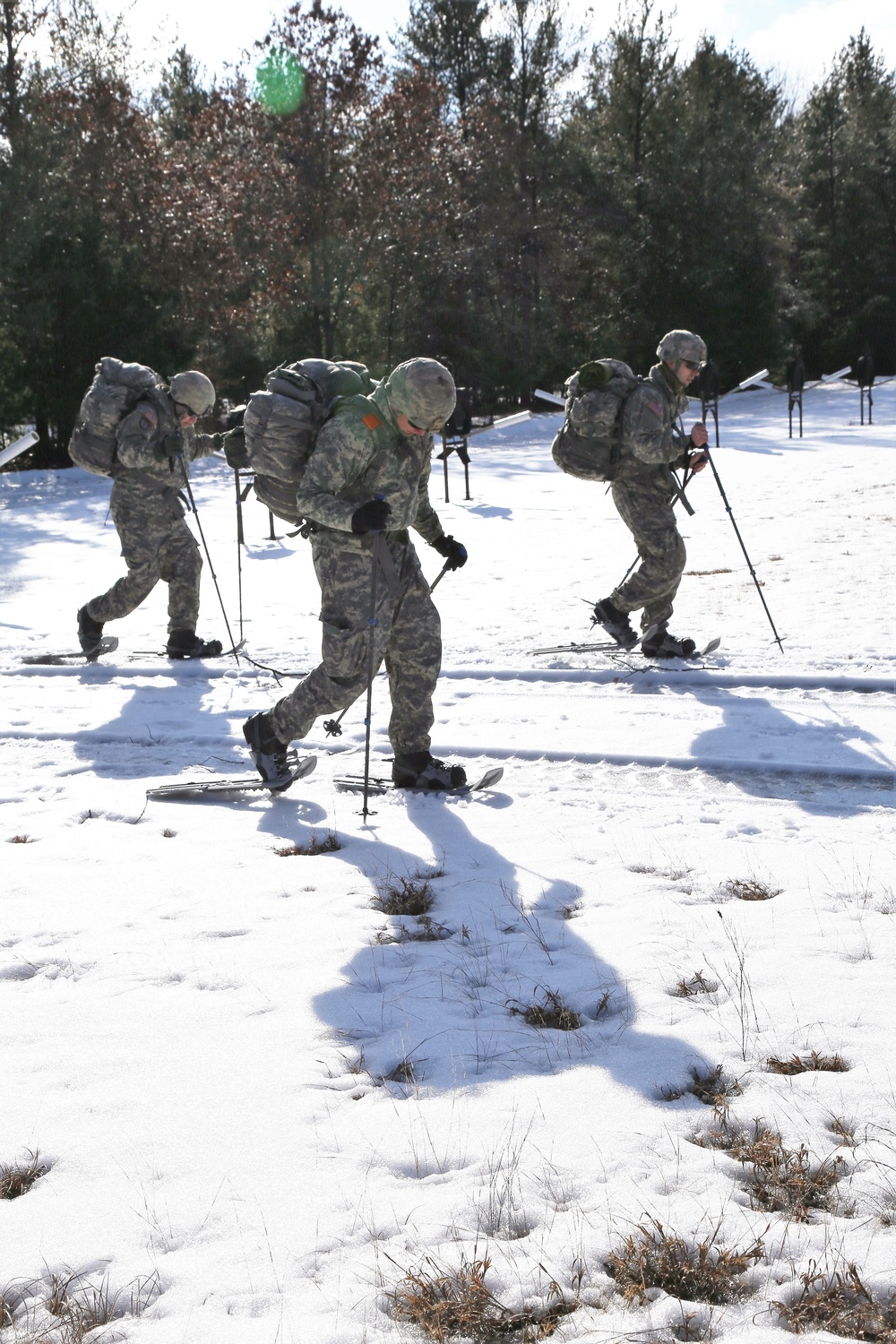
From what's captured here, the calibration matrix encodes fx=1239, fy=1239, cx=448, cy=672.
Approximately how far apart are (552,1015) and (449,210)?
31.8 m

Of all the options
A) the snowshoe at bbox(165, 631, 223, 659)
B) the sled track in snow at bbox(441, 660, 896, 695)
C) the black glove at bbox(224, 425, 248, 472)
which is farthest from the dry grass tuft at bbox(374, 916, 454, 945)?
the snowshoe at bbox(165, 631, 223, 659)

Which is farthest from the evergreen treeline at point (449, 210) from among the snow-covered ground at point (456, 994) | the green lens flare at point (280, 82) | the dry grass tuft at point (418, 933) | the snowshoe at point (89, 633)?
the dry grass tuft at point (418, 933)

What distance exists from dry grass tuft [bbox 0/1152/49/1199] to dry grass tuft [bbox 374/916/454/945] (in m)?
1.55

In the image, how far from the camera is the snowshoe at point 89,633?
9266mm

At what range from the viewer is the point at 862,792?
5.78 metres

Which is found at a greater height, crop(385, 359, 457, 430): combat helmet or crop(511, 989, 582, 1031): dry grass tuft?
crop(385, 359, 457, 430): combat helmet

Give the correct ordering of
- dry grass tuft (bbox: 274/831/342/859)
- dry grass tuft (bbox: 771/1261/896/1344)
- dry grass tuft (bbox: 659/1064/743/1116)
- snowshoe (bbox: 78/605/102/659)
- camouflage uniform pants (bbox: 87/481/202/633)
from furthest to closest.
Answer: snowshoe (bbox: 78/605/102/659), camouflage uniform pants (bbox: 87/481/202/633), dry grass tuft (bbox: 274/831/342/859), dry grass tuft (bbox: 659/1064/743/1116), dry grass tuft (bbox: 771/1261/896/1344)

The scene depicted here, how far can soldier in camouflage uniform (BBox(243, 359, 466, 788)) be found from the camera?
5340 mm

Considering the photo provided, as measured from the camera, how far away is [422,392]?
→ 5250 millimetres

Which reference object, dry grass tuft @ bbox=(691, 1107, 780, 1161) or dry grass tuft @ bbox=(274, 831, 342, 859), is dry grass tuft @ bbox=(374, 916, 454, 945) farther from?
dry grass tuft @ bbox=(691, 1107, 780, 1161)

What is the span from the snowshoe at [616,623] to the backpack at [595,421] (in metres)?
0.95

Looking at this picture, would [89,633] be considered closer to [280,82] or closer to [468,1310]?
[468,1310]

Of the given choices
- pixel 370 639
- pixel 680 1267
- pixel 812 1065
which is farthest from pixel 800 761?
pixel 680 1267

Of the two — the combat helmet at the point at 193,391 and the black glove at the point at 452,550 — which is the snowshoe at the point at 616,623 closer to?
the black glove at the point at 452,550
